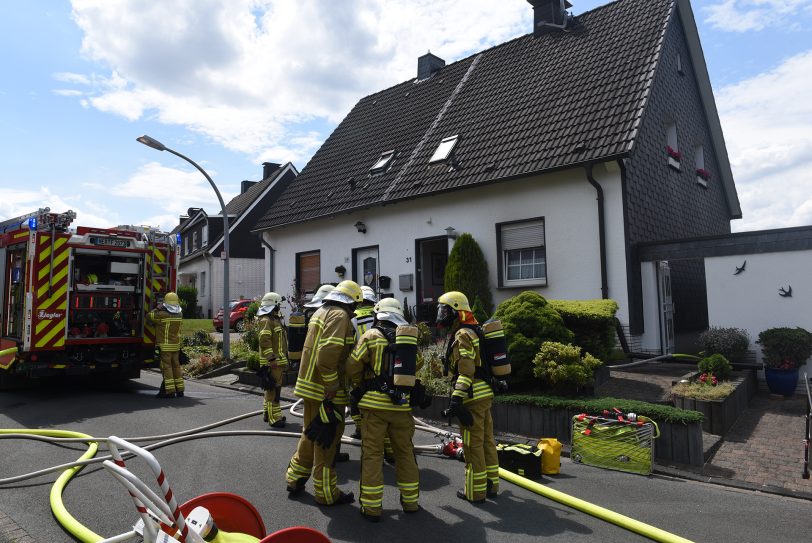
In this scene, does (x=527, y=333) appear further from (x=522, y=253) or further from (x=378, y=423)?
(x=522, y=253)

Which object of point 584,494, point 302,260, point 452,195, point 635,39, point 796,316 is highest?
point 635,39

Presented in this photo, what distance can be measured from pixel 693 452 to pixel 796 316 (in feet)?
17.5

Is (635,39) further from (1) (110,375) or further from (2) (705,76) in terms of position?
(1) (110,375)

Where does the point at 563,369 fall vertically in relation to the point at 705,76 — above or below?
below

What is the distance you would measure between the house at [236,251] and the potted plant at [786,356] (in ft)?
78.4

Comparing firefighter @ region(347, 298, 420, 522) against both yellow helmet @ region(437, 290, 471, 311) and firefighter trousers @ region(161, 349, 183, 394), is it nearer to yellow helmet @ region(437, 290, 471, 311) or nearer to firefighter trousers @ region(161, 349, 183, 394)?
yellow helmet @ region(437, 290, 471, 311)

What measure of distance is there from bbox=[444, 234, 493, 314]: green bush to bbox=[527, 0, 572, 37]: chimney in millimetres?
7461

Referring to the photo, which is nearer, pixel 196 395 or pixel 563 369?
pixel 563 369

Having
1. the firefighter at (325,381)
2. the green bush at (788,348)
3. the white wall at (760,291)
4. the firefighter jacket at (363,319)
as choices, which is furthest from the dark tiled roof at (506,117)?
the firefighter at (325,381)

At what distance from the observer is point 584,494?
5.21 metres

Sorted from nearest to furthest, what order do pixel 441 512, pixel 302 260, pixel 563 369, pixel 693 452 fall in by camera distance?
pixel 441 512 → pixel 693 452 → pixel 563 369 → pixel 302 260

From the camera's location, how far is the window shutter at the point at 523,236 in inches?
484

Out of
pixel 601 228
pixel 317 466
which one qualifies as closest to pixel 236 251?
pixel 601 228

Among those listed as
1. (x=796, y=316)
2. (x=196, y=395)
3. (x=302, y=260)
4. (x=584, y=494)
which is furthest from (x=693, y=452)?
(x=302, y=260)
